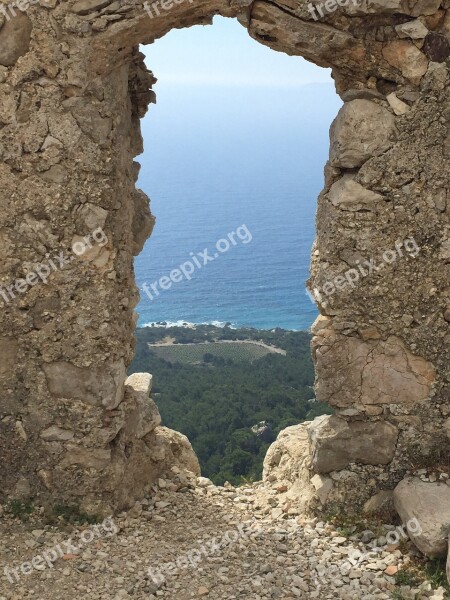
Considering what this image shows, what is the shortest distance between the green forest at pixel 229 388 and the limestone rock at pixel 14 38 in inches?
146

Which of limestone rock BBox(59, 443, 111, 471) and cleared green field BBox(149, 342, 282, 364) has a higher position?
limestone rock BBox(59, 443, 111, 471)

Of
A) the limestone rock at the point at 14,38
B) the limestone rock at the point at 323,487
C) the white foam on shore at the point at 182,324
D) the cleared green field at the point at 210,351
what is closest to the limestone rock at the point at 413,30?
the limestone rock at the point at 14,38

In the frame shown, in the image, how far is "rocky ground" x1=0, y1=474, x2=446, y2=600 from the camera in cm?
466

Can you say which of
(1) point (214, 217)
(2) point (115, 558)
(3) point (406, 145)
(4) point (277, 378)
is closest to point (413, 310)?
(3) point (406, 145)

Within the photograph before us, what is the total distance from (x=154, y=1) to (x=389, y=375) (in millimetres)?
2819

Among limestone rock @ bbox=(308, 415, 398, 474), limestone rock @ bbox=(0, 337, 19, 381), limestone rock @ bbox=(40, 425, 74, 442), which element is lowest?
limestone rock @ bbox=(308, 415, 398, 474)

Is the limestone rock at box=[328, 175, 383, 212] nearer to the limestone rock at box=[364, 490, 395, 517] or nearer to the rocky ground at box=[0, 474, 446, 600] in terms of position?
the limestone rock at box=[364, 490, 395, 517]

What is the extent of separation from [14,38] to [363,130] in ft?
7.41

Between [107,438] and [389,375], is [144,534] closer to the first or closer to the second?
[107,438]

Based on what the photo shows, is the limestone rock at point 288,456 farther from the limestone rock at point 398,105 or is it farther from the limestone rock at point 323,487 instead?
the limestone rock at point 398,105

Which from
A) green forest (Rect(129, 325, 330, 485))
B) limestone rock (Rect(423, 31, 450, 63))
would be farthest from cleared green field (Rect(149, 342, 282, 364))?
limestone rock (Rect(423, 31, 450, 63))

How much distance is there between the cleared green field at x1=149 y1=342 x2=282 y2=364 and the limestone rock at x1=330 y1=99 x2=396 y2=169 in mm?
11414

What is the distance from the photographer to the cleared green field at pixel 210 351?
54.7ft

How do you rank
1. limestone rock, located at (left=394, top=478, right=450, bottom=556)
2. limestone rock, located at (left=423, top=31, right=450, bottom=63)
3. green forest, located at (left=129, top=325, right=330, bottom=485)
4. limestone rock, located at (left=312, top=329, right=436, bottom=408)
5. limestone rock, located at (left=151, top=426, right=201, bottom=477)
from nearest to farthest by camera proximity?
limestone rock, located at (left=394, top=478, right=450, bottom=556)
limestone rock, located at (left=423, top=31, right=450, bottom=63)
limestone rock, located at (left=312, top=329, right=436, bottom=408)
limestone rock, located at (left=151, top=426, right=201, bottom=477)
green forest, located at (left=129, top=325, right=330, bottom=485)
